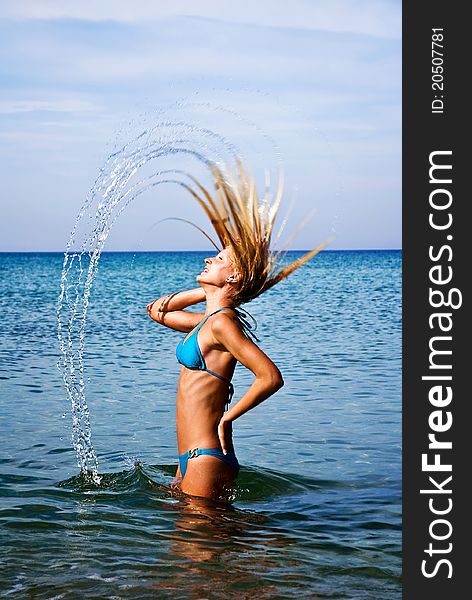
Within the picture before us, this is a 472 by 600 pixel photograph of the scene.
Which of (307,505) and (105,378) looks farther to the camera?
(105,378)

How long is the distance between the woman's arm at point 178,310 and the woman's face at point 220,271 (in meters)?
0.50

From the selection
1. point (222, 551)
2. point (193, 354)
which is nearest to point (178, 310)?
point (193, 354)

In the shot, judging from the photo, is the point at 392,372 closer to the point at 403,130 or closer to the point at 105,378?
the point at 105,378

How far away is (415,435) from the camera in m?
6.02

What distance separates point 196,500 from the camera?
691 centimetres

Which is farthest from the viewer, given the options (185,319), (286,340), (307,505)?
(286,340)

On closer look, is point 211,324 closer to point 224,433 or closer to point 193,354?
point 193,354

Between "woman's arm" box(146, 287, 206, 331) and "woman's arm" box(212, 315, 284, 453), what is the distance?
0.85 m

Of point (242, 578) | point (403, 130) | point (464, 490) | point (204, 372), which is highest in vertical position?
point (403, 130)

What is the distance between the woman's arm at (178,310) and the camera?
7355 mm

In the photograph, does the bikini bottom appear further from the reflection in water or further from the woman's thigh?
the reflection in water

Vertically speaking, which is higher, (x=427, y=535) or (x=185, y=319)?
(x=185, y=319)

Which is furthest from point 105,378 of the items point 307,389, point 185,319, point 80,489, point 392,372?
point 185,319

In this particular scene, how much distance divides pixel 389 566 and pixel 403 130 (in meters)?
2.77
